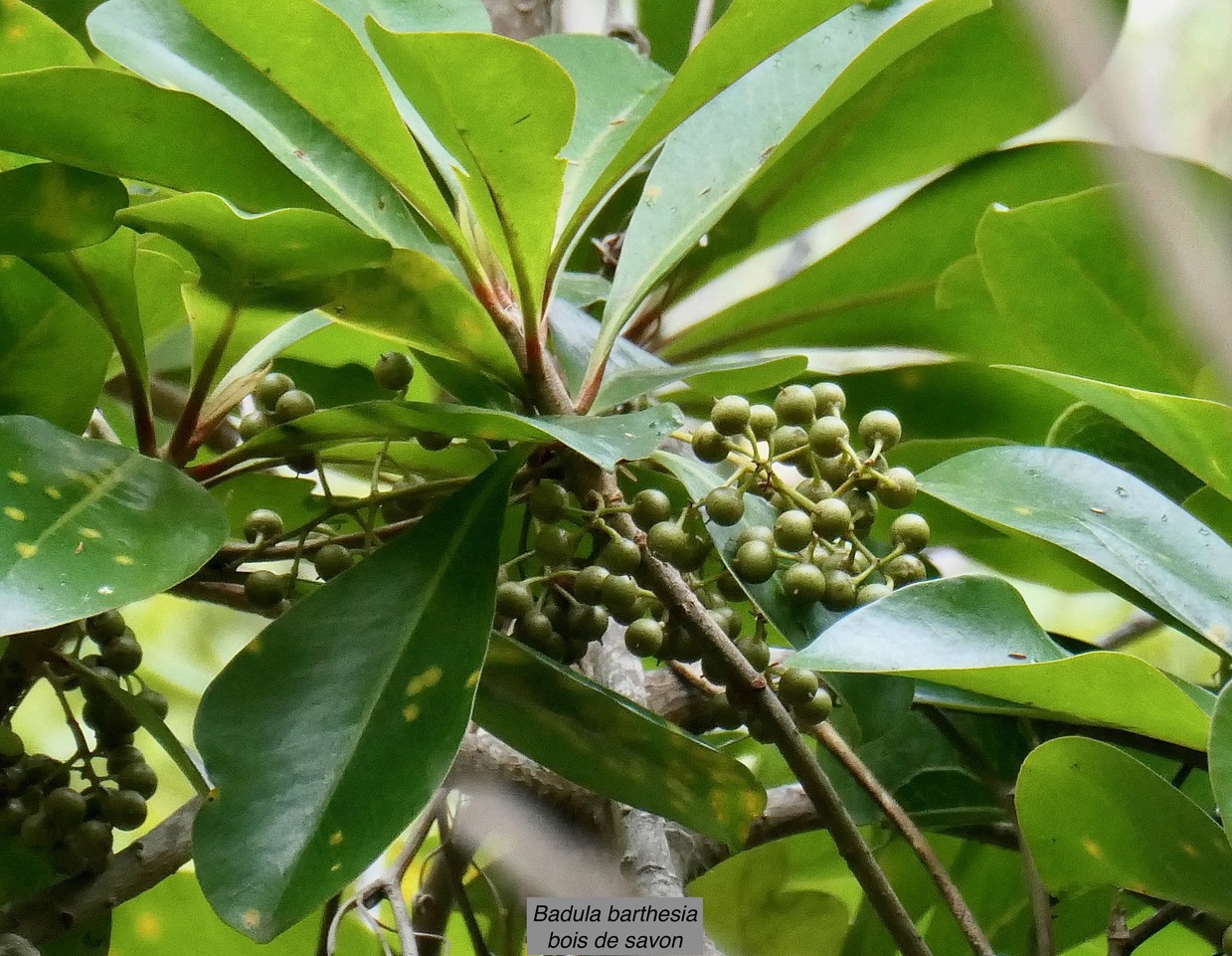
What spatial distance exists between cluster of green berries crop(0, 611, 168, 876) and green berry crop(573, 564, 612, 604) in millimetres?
210

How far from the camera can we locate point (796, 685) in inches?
21.5

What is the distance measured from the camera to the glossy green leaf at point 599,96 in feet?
2.31

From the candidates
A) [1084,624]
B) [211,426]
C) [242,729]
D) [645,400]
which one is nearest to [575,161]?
[645,400]

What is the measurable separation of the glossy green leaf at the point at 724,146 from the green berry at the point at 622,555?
4.4 inches

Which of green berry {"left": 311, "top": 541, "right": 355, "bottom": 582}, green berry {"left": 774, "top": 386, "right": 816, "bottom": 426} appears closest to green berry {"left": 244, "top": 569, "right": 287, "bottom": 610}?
green berry {"left": 311, "top": 541, "right": 355, "bottom": 582}

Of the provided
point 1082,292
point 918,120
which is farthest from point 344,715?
point 918,120

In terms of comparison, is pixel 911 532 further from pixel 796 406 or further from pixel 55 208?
pixel 55 208

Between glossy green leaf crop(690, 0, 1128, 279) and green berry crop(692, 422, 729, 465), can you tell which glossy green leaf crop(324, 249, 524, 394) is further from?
glossy green leaf crop(690, 0, 1128, 279)

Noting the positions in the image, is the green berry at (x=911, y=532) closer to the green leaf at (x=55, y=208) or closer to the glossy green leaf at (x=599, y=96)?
the glossy green leaf at (x=599, y=96)

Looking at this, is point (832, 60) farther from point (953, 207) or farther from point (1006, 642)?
point (1006, 642)

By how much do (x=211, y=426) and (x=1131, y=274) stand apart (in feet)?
1.62

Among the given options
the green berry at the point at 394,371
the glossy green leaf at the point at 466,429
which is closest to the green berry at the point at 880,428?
the glossy green leaf at the point at 466,429

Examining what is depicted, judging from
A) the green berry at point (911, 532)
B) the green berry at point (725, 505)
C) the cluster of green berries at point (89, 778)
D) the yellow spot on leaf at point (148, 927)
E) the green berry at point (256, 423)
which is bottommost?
the yellow spot on leaf at point (148, 927)

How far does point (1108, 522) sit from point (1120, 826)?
0.41ft
